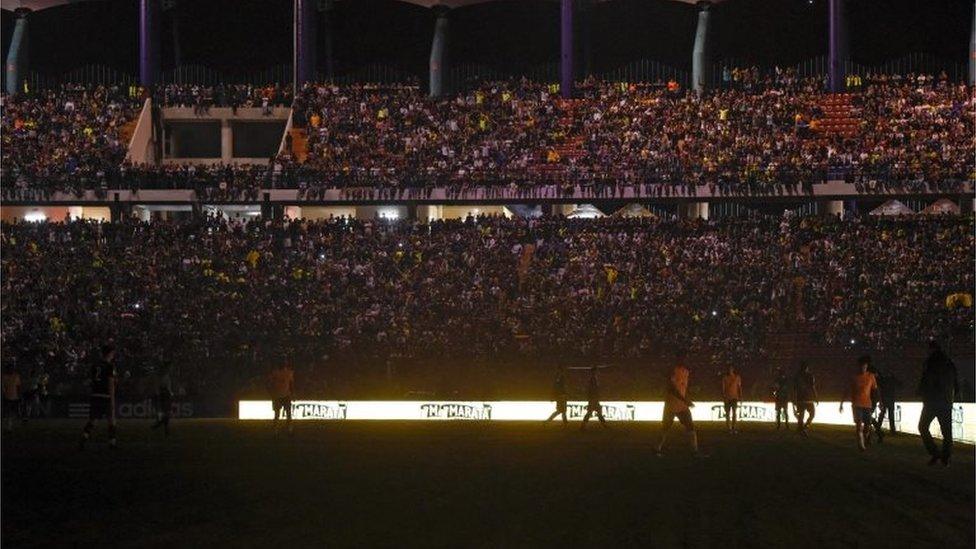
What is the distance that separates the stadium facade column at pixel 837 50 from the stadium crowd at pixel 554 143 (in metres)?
0.71

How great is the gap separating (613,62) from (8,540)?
6299cm

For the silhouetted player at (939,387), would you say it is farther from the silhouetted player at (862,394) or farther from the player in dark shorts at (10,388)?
the player in dark shorts at (10,388)

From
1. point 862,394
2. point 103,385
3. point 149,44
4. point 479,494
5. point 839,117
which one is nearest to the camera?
point 479,494

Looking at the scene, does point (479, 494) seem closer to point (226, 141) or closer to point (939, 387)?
point (939, 387)

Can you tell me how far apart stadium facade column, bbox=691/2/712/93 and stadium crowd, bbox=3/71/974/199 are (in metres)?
1.28

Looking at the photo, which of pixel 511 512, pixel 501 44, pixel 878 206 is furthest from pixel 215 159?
pixel 511 512

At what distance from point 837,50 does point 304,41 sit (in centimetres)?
2159

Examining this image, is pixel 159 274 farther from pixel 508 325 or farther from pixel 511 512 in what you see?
pixel 511 512

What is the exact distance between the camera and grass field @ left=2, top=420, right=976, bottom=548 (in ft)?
41.8

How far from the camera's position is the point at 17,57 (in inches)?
2329

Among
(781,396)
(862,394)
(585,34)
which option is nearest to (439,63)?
(585,34)

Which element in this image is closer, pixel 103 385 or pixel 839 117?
pixel 103 385

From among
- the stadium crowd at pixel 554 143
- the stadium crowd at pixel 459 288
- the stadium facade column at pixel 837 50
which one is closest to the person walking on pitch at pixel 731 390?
the stadium crowd at pixel 459 288

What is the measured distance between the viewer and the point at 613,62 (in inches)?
2867
